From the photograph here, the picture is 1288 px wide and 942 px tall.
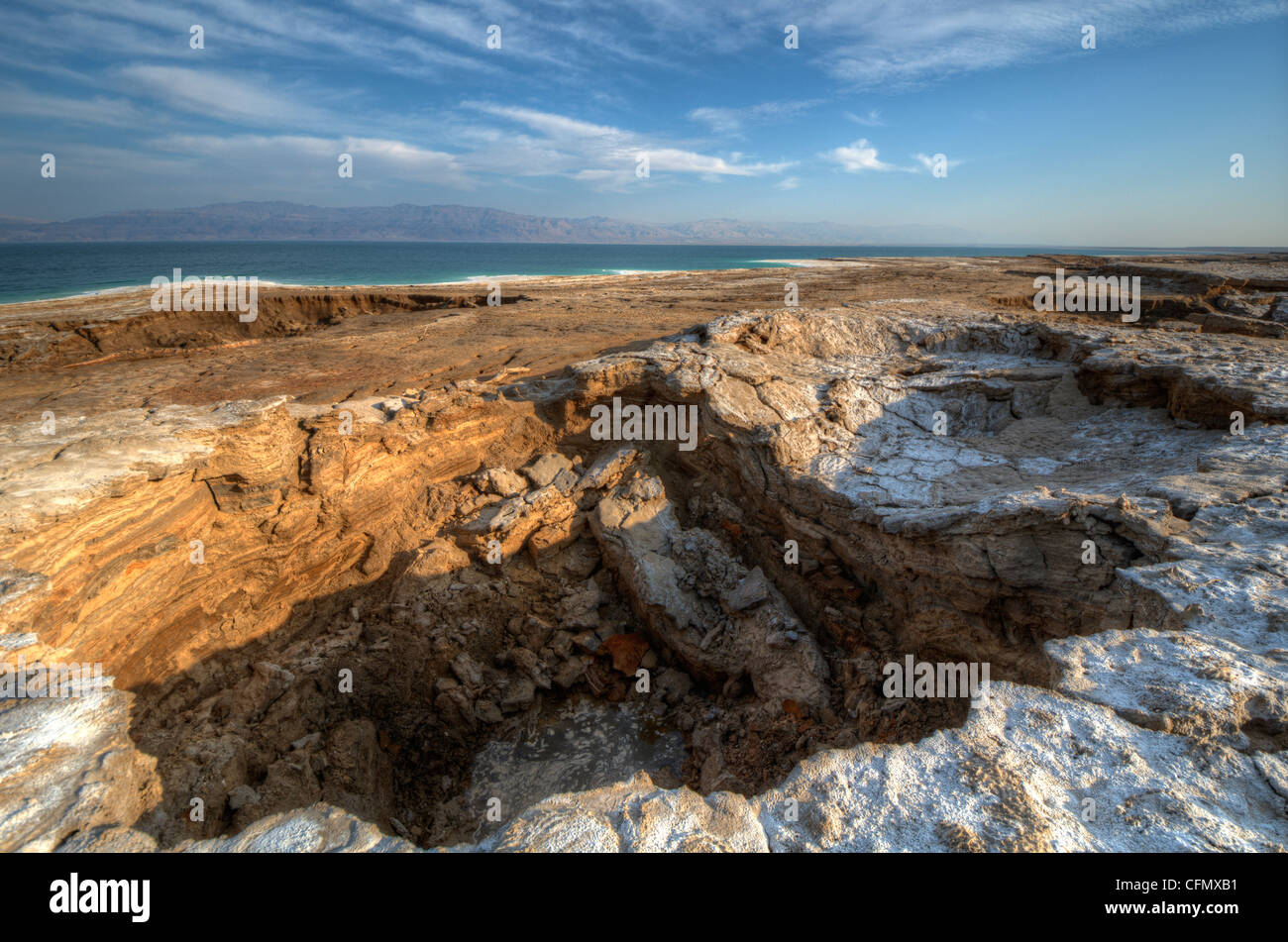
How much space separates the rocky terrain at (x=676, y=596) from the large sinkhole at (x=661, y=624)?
0.04 m

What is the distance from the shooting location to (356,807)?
15.2ft

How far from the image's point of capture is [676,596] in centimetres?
623

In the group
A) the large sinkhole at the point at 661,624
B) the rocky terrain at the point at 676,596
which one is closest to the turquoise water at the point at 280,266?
the rocky terrain at the point at 676,596

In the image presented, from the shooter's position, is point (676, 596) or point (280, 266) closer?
point (676, 596)

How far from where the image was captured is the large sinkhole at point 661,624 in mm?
4586

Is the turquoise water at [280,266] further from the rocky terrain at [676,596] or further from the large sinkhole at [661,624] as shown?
the large sinkhole at [661,624]

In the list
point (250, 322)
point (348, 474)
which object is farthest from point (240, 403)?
point (250, 322)

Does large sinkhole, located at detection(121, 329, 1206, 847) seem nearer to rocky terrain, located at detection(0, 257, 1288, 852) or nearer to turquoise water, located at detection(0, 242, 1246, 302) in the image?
rocky terrain, located at detection(0, 257, 1288, 852)

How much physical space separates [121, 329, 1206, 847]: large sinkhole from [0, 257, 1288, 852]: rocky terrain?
4cm

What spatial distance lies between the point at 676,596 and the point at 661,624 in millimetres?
364

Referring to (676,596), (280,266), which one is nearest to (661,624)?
(676,596)

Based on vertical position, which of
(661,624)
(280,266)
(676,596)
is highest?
(280,266)

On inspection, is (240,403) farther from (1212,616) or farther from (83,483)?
(1212,616)

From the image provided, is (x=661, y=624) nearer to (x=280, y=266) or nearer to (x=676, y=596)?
(x=676, y=596)
